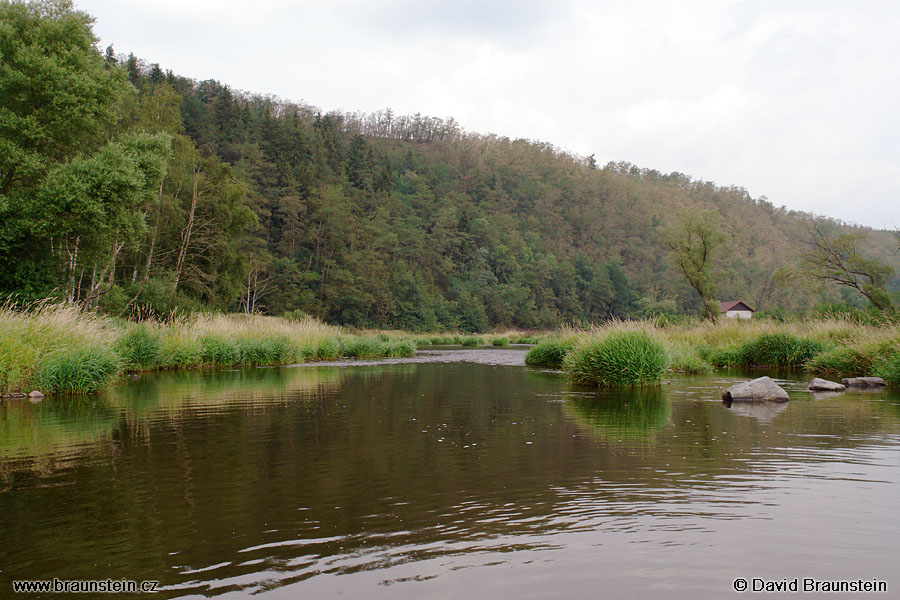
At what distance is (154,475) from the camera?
5.96 meters

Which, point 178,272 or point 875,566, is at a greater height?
point 178,272

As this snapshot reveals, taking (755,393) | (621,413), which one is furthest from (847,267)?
(621,413)

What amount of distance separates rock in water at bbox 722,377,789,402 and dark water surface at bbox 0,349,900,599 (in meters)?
2.06

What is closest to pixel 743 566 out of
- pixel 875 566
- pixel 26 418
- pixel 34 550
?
pixel 875 566

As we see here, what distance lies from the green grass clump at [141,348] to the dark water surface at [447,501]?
9335mm

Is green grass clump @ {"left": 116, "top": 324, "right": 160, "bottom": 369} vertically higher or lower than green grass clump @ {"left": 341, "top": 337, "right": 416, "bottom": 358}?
higher

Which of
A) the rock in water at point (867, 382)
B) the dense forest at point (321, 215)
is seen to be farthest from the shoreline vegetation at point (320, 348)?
the dense forest at point (321, 215)

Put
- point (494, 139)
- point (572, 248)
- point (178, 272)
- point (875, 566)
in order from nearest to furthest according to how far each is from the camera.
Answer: point (875, 566), point (178, 272), point (572, 248), point (494, 139)

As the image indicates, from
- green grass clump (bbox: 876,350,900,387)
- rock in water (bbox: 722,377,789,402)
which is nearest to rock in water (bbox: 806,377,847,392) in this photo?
green grass clump (bbox: 876,350,900,387)

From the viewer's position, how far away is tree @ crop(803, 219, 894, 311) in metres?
41.5

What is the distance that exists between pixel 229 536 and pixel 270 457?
2.75 meters

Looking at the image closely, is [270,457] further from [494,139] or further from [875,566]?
[494,139]

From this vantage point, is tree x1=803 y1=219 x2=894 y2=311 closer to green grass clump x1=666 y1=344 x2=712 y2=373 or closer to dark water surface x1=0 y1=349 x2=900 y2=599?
green grass clump x1=666 y1=344 x2=712 y2=373

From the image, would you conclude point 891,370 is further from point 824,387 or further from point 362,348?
point 362,348
